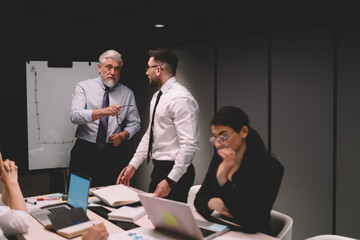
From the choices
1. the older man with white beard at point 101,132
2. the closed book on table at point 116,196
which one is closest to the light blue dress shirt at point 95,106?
the older man with white beard at point 101,132

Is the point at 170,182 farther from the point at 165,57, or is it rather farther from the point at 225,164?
the point at 165,57

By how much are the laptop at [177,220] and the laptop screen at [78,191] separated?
555mm

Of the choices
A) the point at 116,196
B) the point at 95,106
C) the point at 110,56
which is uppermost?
the point at 110,56

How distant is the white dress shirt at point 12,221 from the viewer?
1.90 metres

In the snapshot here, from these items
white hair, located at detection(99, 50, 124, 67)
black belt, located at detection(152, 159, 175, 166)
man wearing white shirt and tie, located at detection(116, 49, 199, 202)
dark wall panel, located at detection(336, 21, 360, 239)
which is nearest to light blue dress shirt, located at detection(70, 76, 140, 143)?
white hair, located at detection(99, 50, 124, 67)

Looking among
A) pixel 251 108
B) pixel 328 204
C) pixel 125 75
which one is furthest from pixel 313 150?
pixel 125 75

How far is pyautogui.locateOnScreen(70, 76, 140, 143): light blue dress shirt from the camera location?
4109mm

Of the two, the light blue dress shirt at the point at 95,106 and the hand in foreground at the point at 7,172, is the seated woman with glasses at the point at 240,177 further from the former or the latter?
the light blue dress shirt at the point at 95,106

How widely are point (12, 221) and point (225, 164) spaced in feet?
4.12

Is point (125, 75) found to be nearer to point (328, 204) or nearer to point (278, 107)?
point (278, 107)

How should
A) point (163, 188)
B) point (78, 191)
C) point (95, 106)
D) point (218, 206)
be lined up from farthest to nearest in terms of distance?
point (95, 106)
point (163, 188)
point (78, 191)
point (218, 206)

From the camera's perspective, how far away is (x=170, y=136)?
315 centimetres

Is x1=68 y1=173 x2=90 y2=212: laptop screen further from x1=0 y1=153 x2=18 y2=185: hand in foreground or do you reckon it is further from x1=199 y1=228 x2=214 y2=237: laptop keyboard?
x1=199 y1=228 x2=214 y2=237: laptop keyboard

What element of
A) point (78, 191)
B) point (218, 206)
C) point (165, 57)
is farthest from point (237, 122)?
point (165, 57)
